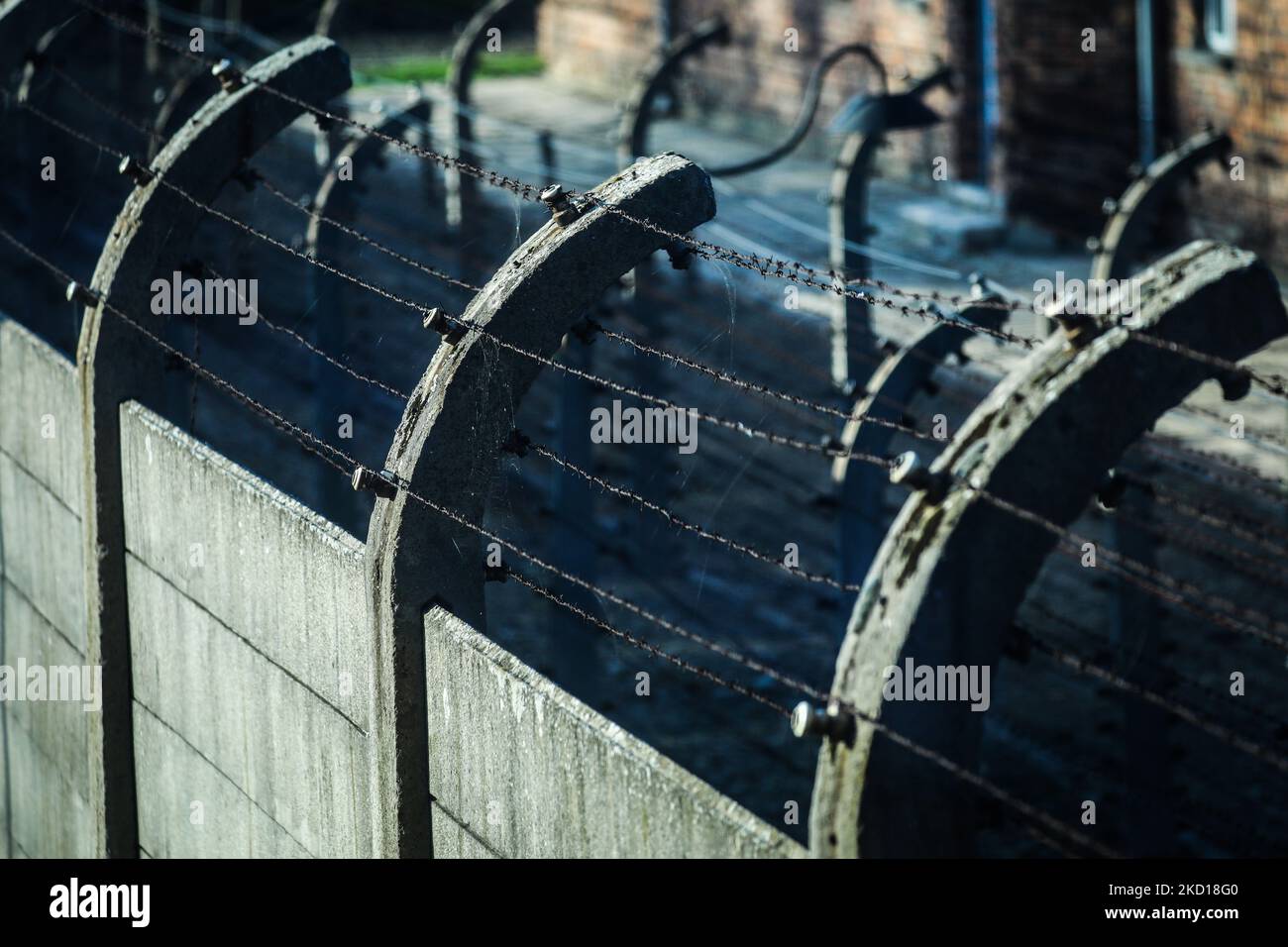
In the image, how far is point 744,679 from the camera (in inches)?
338

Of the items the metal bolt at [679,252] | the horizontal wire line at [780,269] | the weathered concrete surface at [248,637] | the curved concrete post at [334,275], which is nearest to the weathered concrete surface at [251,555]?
the weathered concrete surface at [248,637]

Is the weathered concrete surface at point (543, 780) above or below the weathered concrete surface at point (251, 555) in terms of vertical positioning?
below

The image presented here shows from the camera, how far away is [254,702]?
187 inches

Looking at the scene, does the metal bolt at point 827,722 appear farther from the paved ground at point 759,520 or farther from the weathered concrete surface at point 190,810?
the weathered concrete surface at point 190,810

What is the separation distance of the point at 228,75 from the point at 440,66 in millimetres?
18822

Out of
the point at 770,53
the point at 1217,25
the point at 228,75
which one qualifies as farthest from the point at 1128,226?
the point at 770,53

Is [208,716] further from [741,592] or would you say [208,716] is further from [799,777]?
[741,592]

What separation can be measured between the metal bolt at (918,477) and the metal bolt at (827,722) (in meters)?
0.35

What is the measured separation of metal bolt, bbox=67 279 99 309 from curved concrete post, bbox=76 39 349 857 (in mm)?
22

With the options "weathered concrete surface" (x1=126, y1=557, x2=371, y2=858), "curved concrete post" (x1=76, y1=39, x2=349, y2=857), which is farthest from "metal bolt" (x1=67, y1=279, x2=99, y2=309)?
"weathered concrete surface" (x1=126, y1=557, x2=371, y2=858)

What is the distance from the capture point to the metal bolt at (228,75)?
5211 mm

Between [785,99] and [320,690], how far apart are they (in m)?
14.9

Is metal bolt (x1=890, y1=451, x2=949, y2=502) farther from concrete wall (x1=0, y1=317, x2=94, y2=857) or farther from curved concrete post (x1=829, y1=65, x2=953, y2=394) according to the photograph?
curved concrete post (x1=829, y1=65, x2=953, y2=394)
